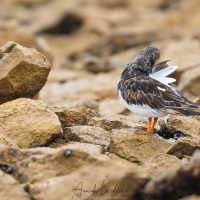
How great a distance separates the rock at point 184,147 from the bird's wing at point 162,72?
1160mm

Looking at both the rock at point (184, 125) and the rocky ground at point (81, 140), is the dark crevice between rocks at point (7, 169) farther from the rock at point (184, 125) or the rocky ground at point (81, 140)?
the rock at point (184, 125)

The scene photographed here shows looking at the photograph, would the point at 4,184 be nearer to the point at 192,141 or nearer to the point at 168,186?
the point at 168,186

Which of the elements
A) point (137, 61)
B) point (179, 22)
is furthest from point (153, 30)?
point (137, 61)

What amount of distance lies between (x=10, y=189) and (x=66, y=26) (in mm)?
23867

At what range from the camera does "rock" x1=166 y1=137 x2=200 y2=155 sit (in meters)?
9.00

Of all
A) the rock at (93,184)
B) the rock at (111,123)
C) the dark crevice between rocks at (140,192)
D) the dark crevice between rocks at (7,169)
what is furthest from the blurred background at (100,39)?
the dark crevice between rocks at (140,192)

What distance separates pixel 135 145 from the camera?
939 centimetres

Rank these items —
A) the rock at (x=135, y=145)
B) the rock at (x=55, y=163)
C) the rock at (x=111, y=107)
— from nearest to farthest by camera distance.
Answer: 1. the rock at (x=55, y=163)
2. the rock at (x=135, y=145)
3. the rock at (x=111, y=107)

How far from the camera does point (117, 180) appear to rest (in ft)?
22.1

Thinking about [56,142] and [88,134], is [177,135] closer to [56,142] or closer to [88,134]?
[88,134]

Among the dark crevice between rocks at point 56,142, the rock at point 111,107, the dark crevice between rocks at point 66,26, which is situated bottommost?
the dark crevice between rocks at point 66,26

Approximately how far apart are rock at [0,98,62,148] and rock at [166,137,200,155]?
4.90 ft

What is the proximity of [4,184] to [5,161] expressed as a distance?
2.01ft

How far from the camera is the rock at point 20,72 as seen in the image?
1006cm
